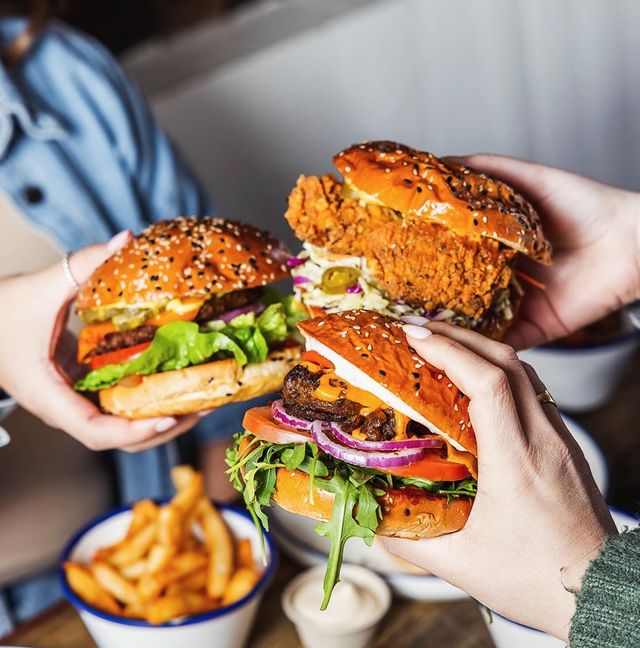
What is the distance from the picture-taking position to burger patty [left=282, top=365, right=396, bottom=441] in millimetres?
1479

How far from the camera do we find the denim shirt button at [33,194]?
2.65 m

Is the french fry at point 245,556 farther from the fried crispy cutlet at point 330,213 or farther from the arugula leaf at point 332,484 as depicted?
the fried crispy cutlet at point 330,213

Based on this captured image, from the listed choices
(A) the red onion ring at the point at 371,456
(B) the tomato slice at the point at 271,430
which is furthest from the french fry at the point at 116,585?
(A) the red onion ring at the point at 371,456

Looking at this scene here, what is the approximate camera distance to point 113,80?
9.68ft

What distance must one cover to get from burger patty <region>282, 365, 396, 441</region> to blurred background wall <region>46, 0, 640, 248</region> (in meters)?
2.94

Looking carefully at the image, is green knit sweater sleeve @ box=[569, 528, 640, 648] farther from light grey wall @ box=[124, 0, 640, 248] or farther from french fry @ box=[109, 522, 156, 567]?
light grey wall @ box=[124, 0, 640, 248]

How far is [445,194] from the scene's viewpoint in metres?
1.67

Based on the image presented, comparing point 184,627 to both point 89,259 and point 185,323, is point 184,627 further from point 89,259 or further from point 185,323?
point 89,259

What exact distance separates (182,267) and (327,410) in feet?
1.96

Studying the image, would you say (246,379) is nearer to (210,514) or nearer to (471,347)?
(210,514)

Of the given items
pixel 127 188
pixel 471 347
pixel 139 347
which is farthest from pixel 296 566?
pixel 127 188

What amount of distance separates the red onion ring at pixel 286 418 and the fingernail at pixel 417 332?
274 millimetres

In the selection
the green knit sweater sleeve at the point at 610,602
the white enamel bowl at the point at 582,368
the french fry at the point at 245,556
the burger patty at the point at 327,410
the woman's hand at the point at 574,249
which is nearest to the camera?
the green knit sweater sleeve at the point at 610,602

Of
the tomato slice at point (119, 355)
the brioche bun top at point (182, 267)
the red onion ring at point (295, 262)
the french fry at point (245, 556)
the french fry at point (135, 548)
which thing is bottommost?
the french fry at point (245, 556)
